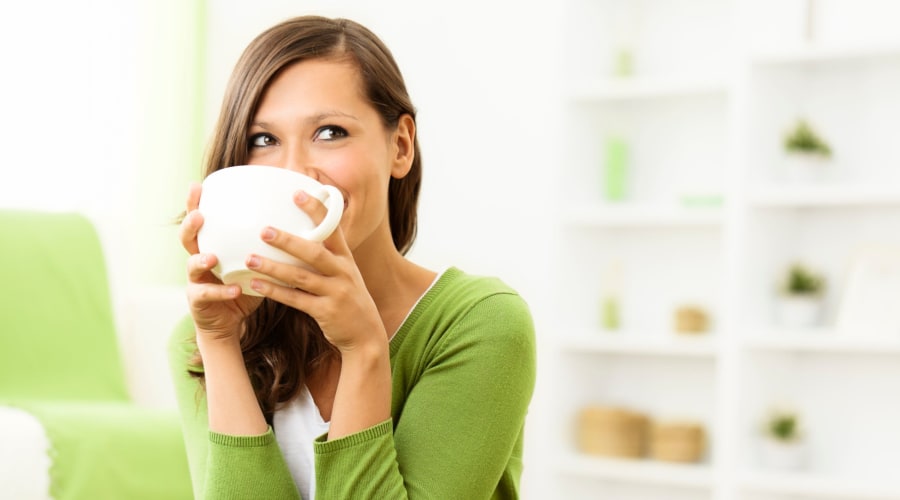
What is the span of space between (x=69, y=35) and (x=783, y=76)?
2130mm

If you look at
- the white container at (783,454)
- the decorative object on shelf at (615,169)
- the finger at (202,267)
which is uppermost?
the finger at (202,267)

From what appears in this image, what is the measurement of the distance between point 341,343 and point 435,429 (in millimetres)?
148

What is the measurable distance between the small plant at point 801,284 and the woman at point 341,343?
6.60 ft

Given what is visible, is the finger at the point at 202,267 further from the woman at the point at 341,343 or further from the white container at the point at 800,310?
the white container at the point at 800,310

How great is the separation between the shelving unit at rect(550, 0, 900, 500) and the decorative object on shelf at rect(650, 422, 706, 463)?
0.03 meters

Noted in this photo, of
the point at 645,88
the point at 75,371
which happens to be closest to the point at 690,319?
the point at 645,88

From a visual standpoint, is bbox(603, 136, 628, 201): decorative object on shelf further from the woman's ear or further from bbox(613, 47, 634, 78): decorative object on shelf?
the woman's ear

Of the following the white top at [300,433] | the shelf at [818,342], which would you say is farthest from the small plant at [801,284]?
the white top at [300,433]

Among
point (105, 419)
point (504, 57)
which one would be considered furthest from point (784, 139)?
point (105, 419)

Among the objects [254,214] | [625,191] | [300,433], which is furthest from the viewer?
[625,191]

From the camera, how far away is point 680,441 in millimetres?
3193

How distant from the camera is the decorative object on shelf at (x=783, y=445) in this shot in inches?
119

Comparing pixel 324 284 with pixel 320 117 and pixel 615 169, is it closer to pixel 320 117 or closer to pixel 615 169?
pixel 320 117

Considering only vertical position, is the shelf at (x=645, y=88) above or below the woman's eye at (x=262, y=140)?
below
